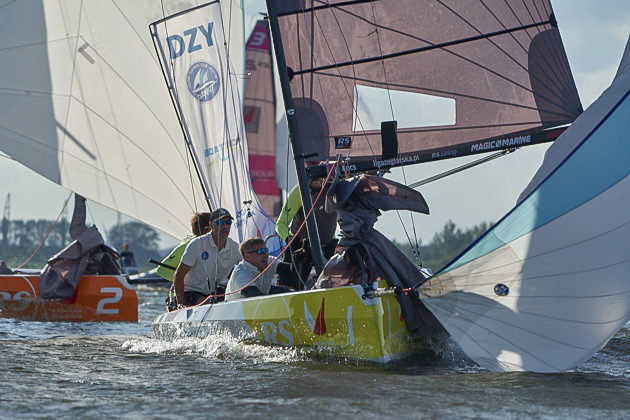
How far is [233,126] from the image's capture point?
980 cm

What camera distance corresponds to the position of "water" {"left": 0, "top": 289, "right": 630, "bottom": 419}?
4672 millimetres

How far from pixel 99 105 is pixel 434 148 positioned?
6.00 meters

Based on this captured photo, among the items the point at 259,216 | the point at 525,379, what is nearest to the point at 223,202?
the point at 259,216

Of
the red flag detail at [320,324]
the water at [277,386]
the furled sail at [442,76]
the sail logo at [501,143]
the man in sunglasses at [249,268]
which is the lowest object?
the water at [277,386]

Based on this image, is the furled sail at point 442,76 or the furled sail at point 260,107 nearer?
the furled sail at point 442,76

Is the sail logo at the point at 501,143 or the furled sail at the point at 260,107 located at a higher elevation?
the furled sail at the point at 260,107

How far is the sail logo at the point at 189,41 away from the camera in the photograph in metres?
9.93

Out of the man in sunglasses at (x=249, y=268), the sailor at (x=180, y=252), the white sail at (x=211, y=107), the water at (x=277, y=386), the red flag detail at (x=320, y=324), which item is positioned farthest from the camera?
the white sail at (x=211, y=107)

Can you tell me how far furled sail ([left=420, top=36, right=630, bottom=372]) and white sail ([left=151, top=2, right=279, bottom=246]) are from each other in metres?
4.00

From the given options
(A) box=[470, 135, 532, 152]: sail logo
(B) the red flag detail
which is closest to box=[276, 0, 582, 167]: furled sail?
(A) box=[470, 135, 532, 152]: sail logo

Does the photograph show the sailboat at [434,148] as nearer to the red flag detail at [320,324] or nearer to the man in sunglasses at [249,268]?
the red flag detail at [320,324]

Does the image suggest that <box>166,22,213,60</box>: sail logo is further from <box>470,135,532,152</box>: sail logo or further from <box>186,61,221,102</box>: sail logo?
<box>470,135,532,152</box>: sail logo

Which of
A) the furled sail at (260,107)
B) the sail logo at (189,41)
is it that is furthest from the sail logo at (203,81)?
the furled sail at (260,107)

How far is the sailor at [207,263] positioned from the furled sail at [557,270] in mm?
2415
